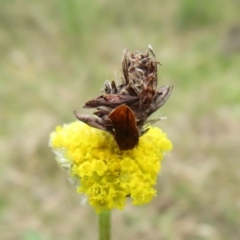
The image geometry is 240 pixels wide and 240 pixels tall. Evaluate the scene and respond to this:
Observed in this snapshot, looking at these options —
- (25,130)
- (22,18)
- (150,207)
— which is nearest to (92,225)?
(150,207)

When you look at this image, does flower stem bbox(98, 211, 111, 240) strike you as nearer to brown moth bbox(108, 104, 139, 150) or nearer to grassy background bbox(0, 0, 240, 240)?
brown moth bbox(108, 104, 139, 150)

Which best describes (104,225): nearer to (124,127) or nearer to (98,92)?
(124,127)

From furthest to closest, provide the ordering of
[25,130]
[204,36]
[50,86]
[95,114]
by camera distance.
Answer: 1. [204,36]
2. [50,86]
3. [25,130]
4. [95,114]

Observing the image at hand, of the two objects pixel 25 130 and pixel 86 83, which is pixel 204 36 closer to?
pixel 86 83

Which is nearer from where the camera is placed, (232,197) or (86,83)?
(232,197)

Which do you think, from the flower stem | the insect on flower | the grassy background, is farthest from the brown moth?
the grassy background

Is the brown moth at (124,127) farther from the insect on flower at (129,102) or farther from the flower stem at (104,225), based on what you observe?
the flower stem at (104,225)
